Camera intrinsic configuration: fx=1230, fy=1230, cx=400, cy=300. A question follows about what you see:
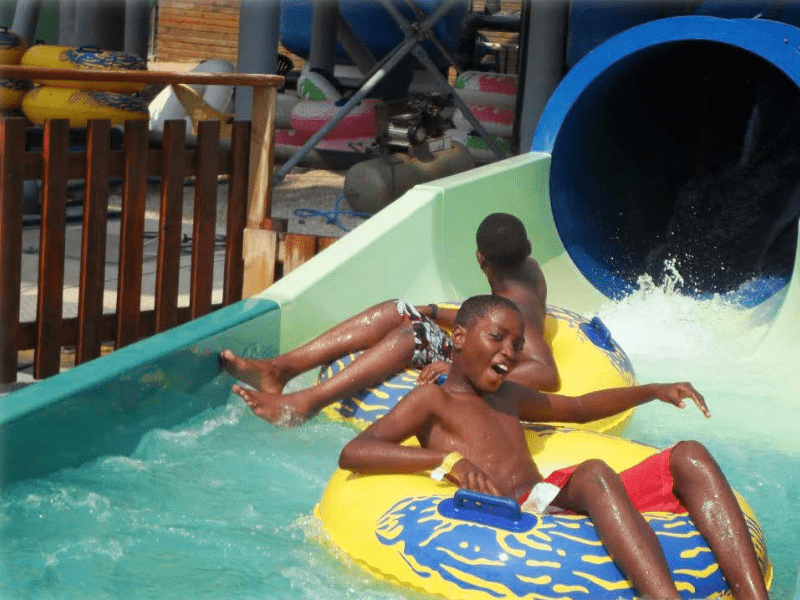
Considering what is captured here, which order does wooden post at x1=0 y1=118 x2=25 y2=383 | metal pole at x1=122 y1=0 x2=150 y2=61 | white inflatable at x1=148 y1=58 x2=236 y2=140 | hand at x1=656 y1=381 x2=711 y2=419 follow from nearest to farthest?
hand at x1=656 y1=381 x2=711 y2=419 < wooden post at x1=0 y1=118 x2=25 y2=383 < white inflatable at x1=148 y1=58 x2=236 y2=140 < metal pole at x1=122 y1=0 x2=150 y2=61

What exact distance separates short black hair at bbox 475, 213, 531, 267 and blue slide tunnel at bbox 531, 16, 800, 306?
2150 mm

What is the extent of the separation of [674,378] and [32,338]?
2857 mm

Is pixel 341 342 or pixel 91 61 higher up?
pixel 91 61

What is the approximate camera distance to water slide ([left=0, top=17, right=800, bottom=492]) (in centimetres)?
395

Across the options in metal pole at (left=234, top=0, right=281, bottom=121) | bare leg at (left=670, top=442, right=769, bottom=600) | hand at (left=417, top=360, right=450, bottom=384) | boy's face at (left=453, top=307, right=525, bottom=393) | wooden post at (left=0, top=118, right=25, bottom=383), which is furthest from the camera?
metal pole at (left=234, top=0, right=281, bottom=121)

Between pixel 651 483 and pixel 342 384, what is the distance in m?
1.37

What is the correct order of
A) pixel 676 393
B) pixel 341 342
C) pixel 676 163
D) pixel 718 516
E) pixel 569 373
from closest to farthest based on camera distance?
pixel 718 516 → pixel 676 393 → pixel 341 342 → pixel 569 373 → pixel 676 163

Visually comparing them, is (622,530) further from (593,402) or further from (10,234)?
(10,234)

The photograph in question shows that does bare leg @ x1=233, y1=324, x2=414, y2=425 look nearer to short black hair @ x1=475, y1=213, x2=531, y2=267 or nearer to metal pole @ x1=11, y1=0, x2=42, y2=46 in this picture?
short black hair @ x1=475, y1=213, x2=531, y2=267

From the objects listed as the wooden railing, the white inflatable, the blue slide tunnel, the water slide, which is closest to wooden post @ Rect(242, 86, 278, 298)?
the wooden railing

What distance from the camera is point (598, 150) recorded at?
7.50 m

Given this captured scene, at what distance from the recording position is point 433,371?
4.09 metres

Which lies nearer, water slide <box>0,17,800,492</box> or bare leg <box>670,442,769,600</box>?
bare leg <box>670,442,769,600</box>

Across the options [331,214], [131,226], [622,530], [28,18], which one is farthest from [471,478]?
[28,18]
